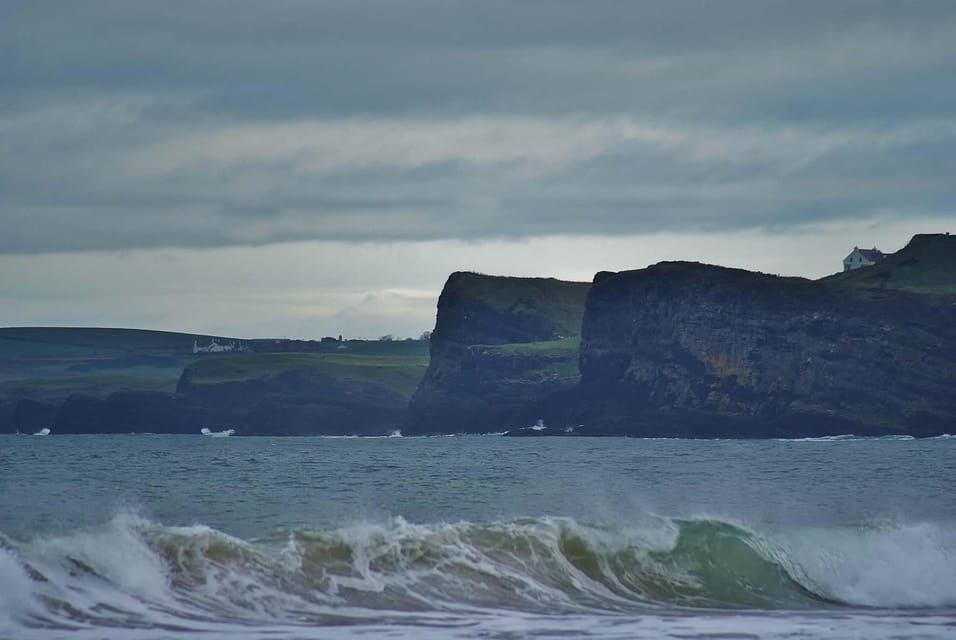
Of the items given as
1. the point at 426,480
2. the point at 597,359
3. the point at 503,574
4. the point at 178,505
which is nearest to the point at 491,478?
the point at 426,480

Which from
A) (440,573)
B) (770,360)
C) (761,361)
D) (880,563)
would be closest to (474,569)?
(440,573)

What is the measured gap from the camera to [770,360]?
181 meters

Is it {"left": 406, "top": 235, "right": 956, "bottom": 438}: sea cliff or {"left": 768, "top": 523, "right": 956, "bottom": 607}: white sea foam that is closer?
{"left": 768, "top": 523, "right": 956, "bottom": 607}: white sea foam

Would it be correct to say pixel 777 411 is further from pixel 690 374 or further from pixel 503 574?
pixel 503 574

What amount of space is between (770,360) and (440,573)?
503ft

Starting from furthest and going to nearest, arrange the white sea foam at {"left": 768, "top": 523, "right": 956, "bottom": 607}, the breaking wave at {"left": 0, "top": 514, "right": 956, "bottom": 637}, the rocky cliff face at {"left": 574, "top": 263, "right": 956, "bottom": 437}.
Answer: the rocky cliff face at {"left": 574, "top": 263, "right": 956, "bottom": 437}
the white sea foam at {"left": 768, "top": 523, "right": 956, "bottom": 607}
the breaking wave at {"left": 0, "top": 514, "right": 956, "bottom": 637}

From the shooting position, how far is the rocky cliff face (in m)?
173

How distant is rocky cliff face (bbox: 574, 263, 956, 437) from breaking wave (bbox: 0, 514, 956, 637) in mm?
139771

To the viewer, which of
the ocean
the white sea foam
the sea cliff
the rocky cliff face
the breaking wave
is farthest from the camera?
the sea cliff

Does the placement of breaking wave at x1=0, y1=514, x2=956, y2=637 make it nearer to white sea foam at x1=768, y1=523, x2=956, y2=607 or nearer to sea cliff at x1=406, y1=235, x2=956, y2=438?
white sea foam at x1=768, y1=523, x2=956, y2=607

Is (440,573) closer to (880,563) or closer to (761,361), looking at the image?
(880,563)

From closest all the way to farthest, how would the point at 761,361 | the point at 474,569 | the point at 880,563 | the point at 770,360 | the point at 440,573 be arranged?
the point at 440,573 < the point at 474,569 < the point at 880,563 < the point at 770,360 < the point at 761,361

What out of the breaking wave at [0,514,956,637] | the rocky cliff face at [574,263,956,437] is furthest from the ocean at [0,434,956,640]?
the rocky cliff face at [574,263,956,437]

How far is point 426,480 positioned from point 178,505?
18.0 meters
